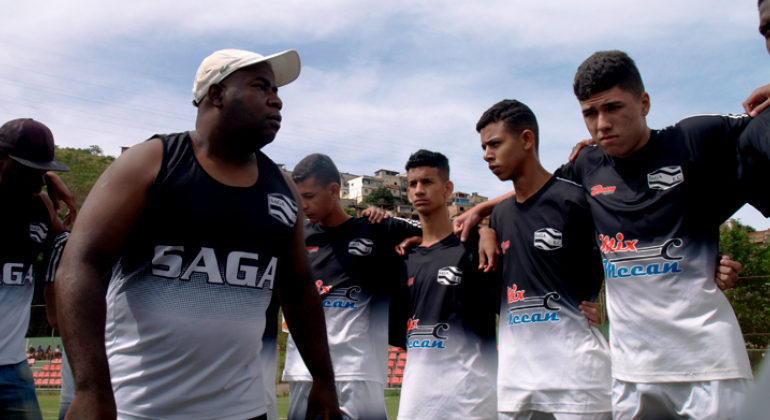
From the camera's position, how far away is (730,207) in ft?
8.85

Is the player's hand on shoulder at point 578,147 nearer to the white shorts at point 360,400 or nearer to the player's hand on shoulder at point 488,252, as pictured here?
the player's hand on shoulder at point 488,252

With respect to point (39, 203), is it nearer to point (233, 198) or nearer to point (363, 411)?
point (233, 198)

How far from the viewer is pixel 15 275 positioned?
4109 mm

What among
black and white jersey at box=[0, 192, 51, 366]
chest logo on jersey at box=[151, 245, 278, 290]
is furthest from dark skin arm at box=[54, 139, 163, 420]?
black and white jersey at box=[0, 192, 51, 366]

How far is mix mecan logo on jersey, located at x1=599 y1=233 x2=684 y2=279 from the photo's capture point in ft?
8.82

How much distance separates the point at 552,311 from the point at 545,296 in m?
0.11

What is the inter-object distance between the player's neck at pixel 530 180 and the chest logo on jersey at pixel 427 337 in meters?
1.17

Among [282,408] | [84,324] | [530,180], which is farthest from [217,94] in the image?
[282,408]

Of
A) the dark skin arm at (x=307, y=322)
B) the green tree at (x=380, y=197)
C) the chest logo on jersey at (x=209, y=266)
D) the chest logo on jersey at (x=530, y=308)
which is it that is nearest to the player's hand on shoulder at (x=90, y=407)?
the chest logo on jersey at (x=209, y=266)

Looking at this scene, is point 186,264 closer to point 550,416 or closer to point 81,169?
point 550,416

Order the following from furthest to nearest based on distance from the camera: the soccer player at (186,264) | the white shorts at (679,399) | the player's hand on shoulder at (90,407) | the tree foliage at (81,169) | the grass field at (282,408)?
the tree foliage at (81,169) < the grass field at (282,408) < the white shorts at (679,399) < the soccer player at (186,264) < the player's hand on shoulder at (90,407)

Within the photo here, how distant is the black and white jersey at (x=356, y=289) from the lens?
451 cm

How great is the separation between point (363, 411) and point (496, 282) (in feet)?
5.28

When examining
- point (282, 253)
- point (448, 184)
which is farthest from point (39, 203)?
point (448, 184)
